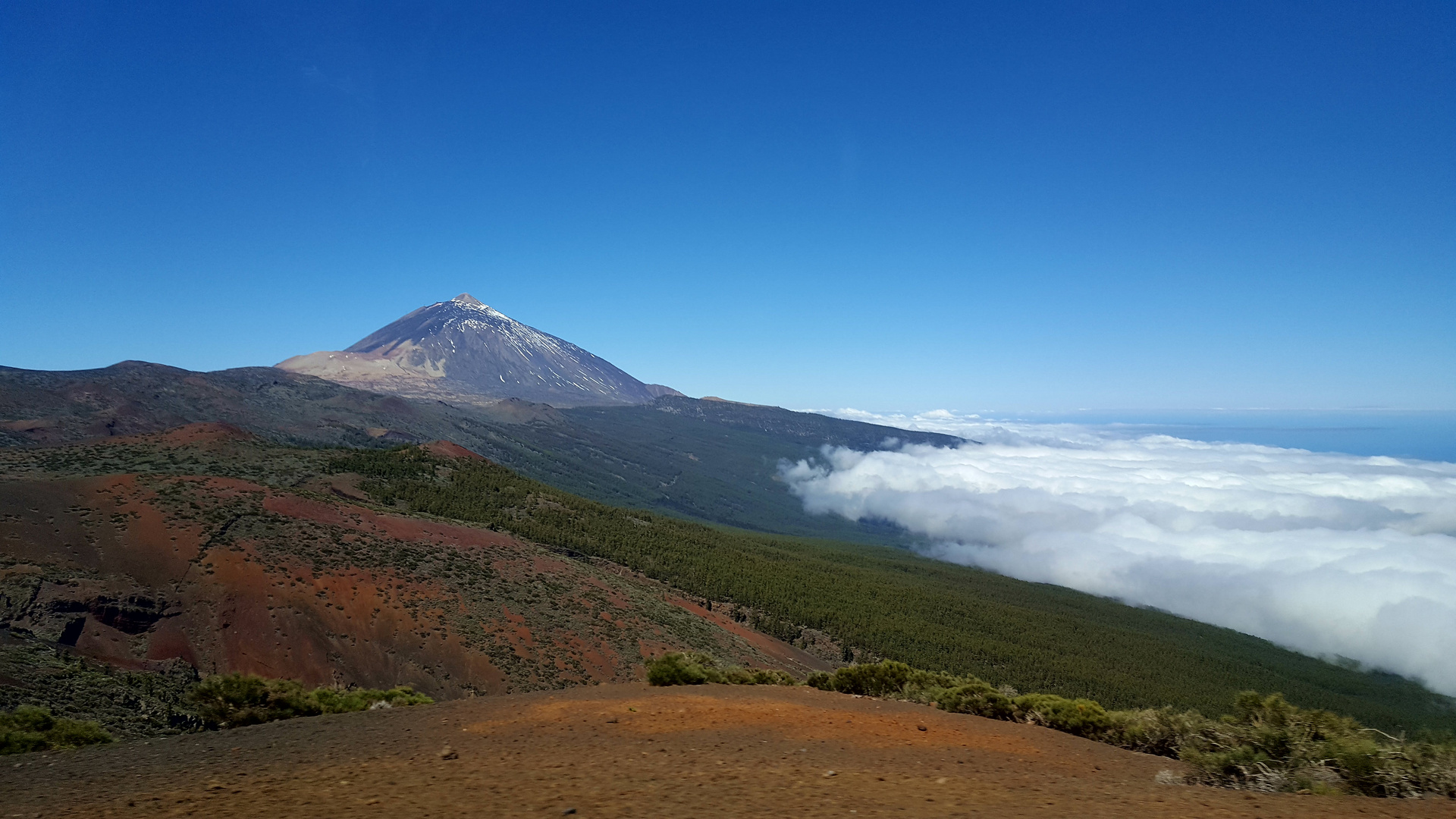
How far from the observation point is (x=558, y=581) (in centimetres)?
3416

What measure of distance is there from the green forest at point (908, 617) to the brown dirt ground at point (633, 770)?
35466mm

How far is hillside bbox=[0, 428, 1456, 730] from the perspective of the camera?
26719 mm

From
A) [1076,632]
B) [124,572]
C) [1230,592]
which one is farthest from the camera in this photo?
[1230,592]

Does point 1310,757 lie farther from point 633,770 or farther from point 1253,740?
A: point 633,770

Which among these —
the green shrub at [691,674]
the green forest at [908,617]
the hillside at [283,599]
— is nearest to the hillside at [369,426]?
the green forest at [908,617]

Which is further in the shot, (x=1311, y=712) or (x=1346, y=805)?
(x=1311, y=712)

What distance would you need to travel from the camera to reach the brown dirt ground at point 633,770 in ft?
20.1

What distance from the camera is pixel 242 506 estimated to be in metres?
31.2

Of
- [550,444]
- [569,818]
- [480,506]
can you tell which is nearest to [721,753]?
[569,818]

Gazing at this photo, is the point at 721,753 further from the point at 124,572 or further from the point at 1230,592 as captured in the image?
the point at 1230,592

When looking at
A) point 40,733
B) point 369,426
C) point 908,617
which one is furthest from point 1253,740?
point 369,426

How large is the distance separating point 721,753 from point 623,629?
2376 centimetres

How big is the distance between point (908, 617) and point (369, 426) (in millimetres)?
107856

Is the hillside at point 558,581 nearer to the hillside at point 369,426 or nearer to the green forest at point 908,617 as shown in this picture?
the green forest at point 908,617
